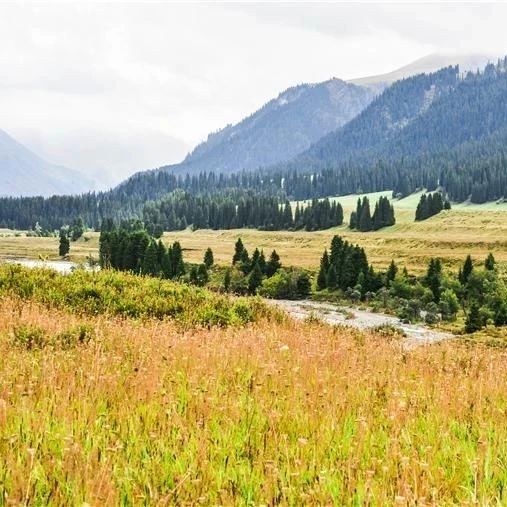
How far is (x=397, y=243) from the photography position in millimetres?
132750

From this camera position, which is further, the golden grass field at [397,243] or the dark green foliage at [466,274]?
the golden grass field at [397,243]

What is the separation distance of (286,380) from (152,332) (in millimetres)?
4246

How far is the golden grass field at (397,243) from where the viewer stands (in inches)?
4175

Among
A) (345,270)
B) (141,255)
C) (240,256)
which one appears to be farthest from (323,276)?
(141,255)

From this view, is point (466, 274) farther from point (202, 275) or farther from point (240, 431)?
point (240, 431)

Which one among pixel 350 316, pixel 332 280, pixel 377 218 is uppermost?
pixel 377 218

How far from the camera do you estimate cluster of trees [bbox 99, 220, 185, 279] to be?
3359 inches

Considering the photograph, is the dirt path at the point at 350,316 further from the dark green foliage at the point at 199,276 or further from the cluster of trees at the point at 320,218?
the cluster of trees at the point at 320,218

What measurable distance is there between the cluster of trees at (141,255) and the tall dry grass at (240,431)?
7546 cm

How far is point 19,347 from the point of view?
30.5ft

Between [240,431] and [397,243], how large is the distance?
131247 mm

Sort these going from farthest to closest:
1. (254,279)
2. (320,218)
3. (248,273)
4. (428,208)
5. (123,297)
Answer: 1. (320,218)
2. (428,208)
3. (248,273)
4. (254,279)
5. (123,297)

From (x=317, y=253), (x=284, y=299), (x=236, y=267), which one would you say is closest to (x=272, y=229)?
(x=317, y=253)

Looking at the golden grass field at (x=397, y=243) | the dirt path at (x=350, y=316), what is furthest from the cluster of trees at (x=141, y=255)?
the dirt path at (x=350, y=316)
